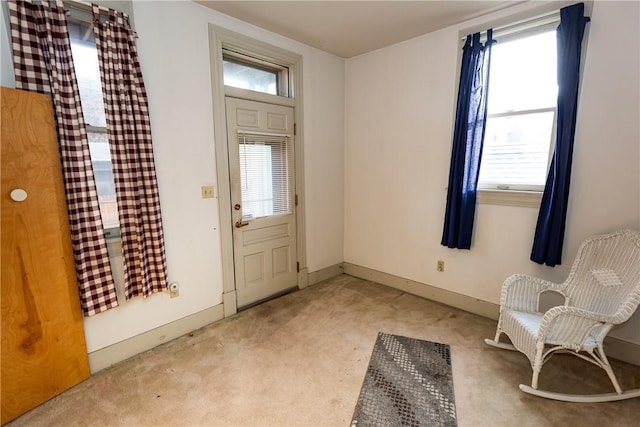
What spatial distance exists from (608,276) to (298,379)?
212 centimetres

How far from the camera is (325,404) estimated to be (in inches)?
69.4

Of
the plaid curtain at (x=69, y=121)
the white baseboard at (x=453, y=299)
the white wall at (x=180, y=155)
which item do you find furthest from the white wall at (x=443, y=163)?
the plaid curtain at (x=69, y=121)

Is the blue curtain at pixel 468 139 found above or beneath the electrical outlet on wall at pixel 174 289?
above

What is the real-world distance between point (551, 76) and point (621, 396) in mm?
2170

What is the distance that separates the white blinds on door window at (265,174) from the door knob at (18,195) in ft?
4.73

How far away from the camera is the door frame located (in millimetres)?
2436

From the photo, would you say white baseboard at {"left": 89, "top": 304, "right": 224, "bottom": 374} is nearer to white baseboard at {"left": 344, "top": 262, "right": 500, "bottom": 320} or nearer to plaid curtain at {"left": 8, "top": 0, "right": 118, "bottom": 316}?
plaid curtain at {"left": 8, "top": 0, "right": 118, "bottom": 316}

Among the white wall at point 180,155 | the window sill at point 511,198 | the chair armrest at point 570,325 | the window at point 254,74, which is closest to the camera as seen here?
the chair armrest at point 570,325

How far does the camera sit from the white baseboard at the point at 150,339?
205cm

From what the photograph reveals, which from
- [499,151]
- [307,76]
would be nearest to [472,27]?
[499,151]

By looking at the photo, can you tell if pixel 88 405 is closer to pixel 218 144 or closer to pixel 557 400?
pixel 218 144

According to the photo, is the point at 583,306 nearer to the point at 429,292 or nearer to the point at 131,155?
the point at 429,292

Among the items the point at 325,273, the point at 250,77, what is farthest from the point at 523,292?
the point at 250,77

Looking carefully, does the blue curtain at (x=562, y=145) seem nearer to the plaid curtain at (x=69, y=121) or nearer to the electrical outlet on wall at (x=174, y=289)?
the electrical outlet on wall at (x=174, y=289)
